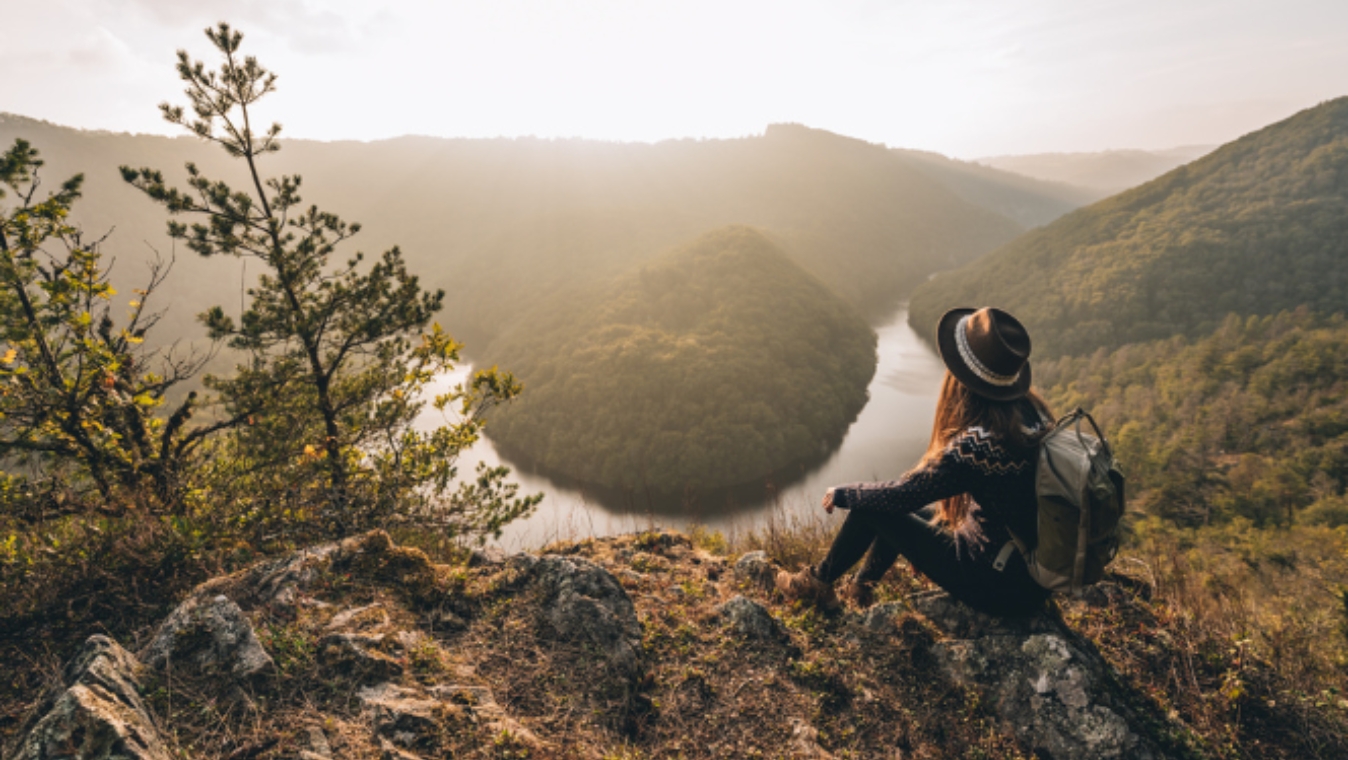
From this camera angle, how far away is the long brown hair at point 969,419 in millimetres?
2783

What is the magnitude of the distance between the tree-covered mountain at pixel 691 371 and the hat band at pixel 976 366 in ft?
126

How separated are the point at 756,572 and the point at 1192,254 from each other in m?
112

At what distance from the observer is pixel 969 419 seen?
2932mm

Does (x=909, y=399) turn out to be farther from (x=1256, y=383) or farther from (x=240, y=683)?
(x=240, y=683)

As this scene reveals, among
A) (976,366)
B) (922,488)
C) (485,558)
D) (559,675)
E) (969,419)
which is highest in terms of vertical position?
(976,366)

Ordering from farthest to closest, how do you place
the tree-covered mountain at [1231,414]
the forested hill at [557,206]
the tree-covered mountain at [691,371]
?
the forested hill at [557,206]
the tree-covered mountain at [691,371]
the tree-covered mountain at [1231,414]

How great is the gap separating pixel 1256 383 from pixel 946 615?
261ft

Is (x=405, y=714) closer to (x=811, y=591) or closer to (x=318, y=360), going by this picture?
(x=811, y=591)

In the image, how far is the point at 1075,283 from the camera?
86.8 metres

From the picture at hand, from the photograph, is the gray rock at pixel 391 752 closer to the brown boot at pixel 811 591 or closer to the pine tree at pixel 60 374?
the brown boot at pixel 811 591

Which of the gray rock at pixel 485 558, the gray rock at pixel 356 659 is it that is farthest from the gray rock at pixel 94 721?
the gray rock at pixel 485 558

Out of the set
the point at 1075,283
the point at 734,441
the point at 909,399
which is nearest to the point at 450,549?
the point at 734,441

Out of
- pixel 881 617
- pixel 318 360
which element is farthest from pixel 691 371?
pixel 881 617

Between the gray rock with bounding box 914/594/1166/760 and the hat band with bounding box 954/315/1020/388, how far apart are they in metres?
1.50
